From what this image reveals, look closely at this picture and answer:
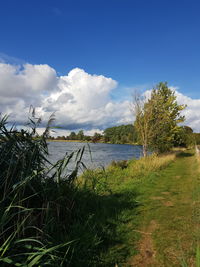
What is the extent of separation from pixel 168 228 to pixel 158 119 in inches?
598

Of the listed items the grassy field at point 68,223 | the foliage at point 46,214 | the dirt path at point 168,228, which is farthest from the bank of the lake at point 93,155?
the dirt path at point 168,228

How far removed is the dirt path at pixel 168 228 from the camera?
3354 mm

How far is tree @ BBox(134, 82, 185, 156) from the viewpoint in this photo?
58.7 feet

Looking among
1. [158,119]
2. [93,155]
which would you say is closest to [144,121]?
[158,119]

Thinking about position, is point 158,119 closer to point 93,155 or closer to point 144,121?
point 144,121

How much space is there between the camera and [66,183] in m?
4.14

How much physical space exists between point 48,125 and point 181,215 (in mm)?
4378

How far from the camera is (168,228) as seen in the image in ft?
14.9

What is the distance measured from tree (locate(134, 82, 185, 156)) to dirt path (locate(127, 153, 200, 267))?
34.0 ft

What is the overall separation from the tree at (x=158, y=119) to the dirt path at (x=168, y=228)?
1036cm

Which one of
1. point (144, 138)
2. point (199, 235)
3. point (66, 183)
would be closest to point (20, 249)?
point (66, 183)

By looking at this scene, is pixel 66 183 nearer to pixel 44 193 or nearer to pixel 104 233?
pixel 44 193

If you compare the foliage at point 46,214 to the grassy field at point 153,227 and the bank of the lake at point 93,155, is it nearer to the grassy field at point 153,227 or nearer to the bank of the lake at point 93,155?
the grassy field at point 153,227

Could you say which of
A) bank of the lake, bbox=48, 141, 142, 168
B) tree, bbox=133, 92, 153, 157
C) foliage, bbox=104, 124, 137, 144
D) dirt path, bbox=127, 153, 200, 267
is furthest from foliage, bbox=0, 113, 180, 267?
tree, bbox=133, 92, 153, 157
